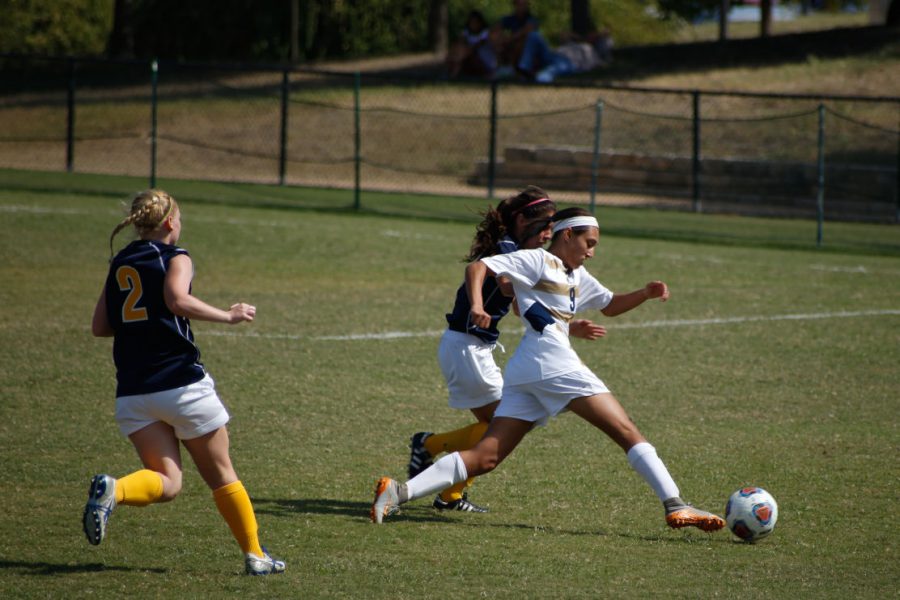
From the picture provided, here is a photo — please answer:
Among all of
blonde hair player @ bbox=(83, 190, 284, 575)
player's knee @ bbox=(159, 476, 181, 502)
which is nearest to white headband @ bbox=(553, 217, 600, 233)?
blonde hair player @ bbox=(83, 190, 284, 575)

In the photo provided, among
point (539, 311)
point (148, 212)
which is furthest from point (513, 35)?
point (148, 212)

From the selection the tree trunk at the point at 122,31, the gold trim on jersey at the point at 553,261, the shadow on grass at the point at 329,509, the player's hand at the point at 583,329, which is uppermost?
the tree trunk at the point at 122,31

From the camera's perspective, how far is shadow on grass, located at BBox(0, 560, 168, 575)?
4943 millimetres

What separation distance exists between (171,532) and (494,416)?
161cm

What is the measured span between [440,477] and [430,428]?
2052 millimetres

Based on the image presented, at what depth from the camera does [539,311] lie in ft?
18.5

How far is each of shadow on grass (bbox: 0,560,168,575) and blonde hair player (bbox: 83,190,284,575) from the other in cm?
33

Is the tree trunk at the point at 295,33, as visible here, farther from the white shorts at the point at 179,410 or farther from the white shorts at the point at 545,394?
the white shorts at the point at 179,410

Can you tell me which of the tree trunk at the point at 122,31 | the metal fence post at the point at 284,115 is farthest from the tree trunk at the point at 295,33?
the metal fence post at the point at 284,115

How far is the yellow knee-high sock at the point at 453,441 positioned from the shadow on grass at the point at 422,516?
1.05ft

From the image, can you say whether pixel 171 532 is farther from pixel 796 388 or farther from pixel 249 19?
pixel 249 19

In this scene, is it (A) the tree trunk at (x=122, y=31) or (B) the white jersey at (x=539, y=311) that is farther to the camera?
(A) the tree trunk at (x=122, y=31)

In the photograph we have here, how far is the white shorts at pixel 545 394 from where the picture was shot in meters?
5.48

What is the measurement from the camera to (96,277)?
41.7 ft
